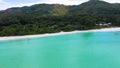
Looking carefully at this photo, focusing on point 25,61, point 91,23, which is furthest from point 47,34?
point 25,61

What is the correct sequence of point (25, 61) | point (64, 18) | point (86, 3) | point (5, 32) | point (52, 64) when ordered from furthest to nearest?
point (86, 3) < point (64, 18) < point (5, 32) < point (25, 61) < point (52, 64)

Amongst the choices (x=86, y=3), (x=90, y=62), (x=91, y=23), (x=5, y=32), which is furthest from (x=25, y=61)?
(x=86, y=3)

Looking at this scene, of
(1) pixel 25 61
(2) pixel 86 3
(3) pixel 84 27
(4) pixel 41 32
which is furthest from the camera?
(2) pixel 86 3

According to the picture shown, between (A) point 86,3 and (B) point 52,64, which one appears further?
(A) point 86,3

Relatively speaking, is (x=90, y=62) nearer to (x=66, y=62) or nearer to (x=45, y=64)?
(x=66, y=62)

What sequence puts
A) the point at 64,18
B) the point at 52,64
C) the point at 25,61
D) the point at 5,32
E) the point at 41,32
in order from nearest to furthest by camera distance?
the point at 52,64
the point at 25,61
the point at 5,32
the point at 41,32
the point at 64,18

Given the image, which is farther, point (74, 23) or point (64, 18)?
point (64, 18)

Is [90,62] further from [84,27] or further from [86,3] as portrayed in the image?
[86,3]

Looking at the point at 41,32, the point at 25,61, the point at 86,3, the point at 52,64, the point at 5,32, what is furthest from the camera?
the point at 86,3
